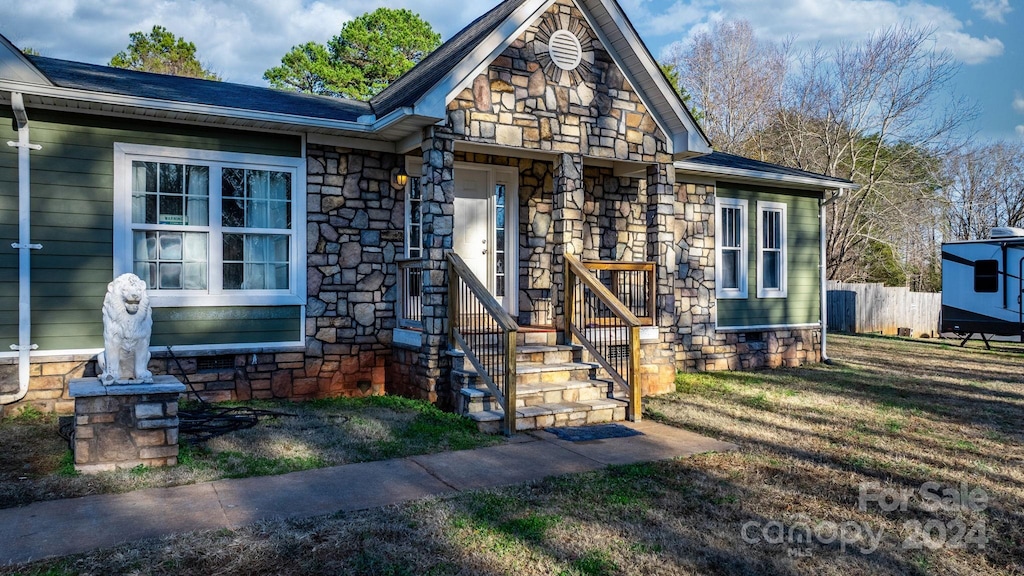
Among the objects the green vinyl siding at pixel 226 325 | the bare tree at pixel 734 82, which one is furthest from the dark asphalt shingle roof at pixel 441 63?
the bare tree at pixel 734 82

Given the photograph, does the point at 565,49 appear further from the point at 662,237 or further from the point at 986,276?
the point at 986,276

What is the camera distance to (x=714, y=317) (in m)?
11.0

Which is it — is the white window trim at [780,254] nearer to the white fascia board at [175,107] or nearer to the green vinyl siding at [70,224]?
the white fascia board at [175,107]

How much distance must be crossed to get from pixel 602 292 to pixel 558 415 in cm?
154

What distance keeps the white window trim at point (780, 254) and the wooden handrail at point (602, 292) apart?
4.61 meters

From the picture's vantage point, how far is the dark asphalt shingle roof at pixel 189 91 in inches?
282

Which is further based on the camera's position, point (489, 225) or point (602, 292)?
point (489, 225)

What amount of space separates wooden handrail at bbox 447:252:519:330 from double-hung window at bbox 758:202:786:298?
6.32m

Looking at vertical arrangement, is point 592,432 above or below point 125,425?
below

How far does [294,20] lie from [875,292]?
74.7 ft

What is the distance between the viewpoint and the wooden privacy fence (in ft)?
64.2

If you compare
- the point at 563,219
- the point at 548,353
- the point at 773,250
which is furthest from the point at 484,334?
the point at 773,250

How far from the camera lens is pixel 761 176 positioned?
10.9 meters

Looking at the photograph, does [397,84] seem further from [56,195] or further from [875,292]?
[875,292]
